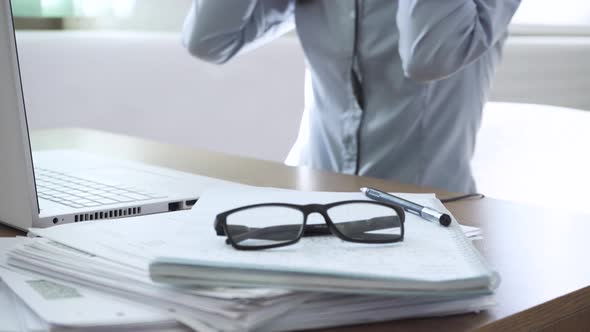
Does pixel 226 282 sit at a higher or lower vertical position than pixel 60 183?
higher

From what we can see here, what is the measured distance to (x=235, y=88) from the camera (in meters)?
2.50

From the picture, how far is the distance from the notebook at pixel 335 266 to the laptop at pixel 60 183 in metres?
0.19

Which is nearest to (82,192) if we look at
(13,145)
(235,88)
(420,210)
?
(13,145)

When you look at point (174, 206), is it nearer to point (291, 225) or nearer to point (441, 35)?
point (291, 225)

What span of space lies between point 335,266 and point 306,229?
8 centimetres

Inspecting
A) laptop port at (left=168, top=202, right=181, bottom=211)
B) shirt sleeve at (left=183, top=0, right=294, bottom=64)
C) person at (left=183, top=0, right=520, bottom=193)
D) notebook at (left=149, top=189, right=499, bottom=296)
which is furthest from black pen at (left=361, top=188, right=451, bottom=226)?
shirt sleeve at (left=183, top=0, right=294, bottom=64)

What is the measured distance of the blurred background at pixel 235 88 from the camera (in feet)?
6.46

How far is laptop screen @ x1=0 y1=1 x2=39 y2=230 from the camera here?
25.4 inches

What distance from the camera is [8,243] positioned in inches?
25.4

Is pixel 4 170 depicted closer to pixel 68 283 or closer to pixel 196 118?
pixel 68 283

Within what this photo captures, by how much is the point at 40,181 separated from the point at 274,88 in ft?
5.50

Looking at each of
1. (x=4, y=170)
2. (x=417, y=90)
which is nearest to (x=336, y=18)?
(x=417, y=90)

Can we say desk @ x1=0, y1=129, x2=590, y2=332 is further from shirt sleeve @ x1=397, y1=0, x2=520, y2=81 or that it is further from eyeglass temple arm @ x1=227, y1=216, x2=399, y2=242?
shirt sleeve @ x1=397, y1=0, x2=520, y2=81

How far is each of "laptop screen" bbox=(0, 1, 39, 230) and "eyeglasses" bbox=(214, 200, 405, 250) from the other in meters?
0.22
